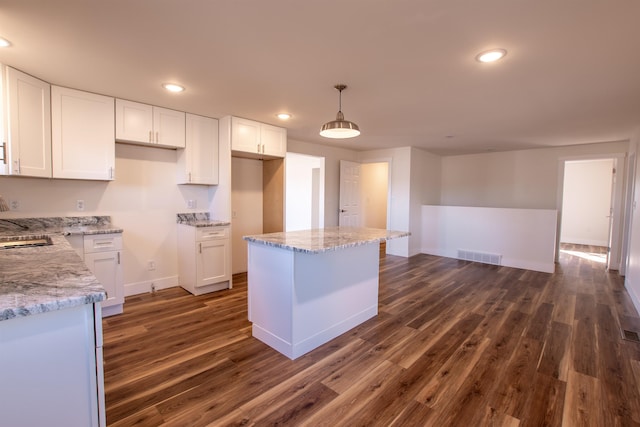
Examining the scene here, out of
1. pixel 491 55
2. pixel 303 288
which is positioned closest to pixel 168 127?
pixel 303 288

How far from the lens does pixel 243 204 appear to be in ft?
16.0

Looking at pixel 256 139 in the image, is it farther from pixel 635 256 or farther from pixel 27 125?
pixel 635 256

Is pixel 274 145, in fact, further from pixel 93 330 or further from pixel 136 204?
pixel 93 330

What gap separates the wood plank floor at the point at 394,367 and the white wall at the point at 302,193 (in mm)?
3913

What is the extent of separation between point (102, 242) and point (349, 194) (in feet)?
14.4

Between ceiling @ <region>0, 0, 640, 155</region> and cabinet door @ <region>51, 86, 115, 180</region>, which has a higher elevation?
ceiling @ <region>0, 0, 640, 155</region>

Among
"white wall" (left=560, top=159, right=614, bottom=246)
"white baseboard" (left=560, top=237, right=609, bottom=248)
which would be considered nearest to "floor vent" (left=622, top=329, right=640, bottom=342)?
"white wall" (left=560, top=159, right=614, bottom=246)

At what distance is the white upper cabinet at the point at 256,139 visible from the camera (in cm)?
406

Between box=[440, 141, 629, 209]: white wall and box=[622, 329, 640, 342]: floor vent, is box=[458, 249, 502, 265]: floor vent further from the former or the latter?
box=[622, 329, 640, 342]: floor vent

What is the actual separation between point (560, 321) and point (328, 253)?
8.69 ft

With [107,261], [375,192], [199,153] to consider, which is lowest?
[107,261]

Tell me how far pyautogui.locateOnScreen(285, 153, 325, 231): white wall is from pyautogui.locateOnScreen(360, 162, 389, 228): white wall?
4.36 feet

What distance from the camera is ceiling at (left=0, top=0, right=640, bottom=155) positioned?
1.74 m

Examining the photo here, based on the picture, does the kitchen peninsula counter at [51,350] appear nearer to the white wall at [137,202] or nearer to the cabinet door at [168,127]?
the white wall at [137,202]
